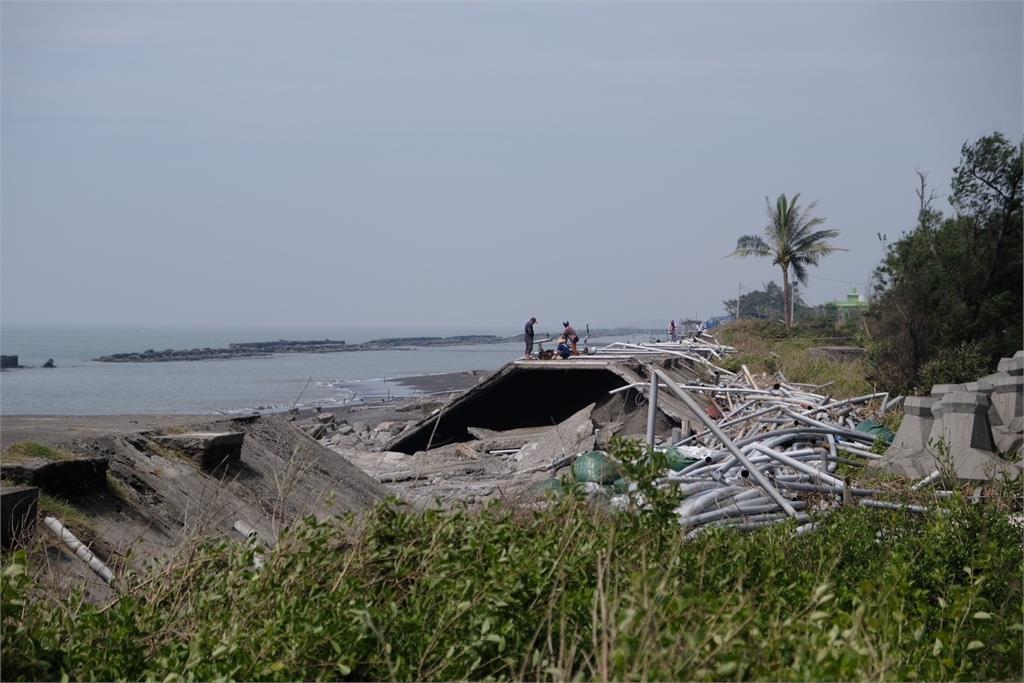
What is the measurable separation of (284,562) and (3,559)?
157cm

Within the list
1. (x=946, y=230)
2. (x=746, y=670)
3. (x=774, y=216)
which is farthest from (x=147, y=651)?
(x=774, y=216)

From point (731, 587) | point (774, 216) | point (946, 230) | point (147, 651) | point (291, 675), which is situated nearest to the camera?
point (291, 675)

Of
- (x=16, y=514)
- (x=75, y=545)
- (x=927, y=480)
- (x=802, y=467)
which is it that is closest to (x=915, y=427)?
(x=927, y=480)

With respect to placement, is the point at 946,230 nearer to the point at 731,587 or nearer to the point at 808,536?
the point at 808,536

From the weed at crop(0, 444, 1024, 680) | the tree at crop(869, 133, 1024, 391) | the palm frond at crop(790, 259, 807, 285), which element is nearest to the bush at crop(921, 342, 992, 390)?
the tree at crop(869, 133, 1024, 391)

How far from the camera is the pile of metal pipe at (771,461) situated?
775cm

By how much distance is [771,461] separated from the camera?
10070 mm

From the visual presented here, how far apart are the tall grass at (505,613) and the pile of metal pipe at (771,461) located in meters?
0.84

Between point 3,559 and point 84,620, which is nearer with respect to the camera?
point 84,620

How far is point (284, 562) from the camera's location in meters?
4.46

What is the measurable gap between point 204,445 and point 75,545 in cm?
213

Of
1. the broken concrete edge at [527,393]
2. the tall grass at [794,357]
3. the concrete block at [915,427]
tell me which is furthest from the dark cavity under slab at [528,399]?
the concrete block at [915,427]

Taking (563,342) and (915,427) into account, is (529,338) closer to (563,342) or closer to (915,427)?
(563,342)

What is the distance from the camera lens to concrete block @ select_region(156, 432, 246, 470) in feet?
25.1
